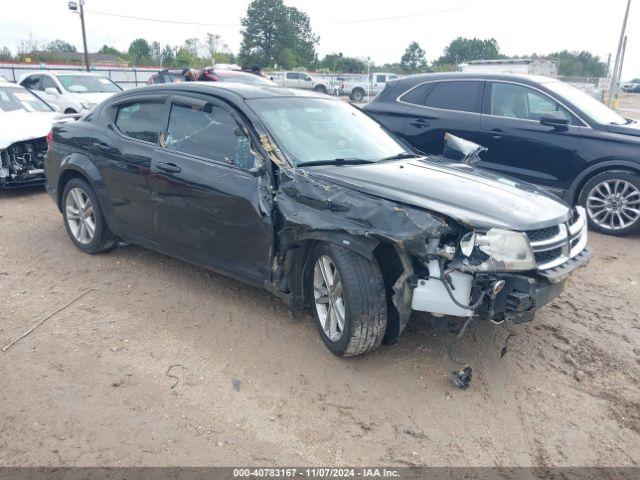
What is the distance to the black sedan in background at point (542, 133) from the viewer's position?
253 inches

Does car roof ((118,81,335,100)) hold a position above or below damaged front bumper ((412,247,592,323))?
above

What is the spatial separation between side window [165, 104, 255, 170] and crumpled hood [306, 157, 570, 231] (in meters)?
0.62

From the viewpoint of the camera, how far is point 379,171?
386 cm

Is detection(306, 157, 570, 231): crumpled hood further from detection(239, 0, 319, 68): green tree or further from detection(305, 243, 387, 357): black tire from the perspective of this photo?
detection(239, 0, 319, 68): green tree

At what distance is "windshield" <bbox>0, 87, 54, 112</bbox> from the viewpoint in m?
8.82

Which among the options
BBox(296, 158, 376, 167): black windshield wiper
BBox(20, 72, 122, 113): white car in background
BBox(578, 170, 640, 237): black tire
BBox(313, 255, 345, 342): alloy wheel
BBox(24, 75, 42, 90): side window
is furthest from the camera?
BBox(24, 75, 42, 90): side window

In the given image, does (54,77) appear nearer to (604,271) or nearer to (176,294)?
(176,294)

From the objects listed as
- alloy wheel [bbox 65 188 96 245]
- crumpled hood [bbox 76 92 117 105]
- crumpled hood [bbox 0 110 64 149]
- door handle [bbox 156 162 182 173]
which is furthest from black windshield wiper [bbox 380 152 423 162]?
crumpled hood [bbox 76 92 117 105]

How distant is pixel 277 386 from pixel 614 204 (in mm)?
5005

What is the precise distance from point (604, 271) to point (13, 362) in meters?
5.12

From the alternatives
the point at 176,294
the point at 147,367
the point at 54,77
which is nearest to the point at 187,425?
the point at 147,367

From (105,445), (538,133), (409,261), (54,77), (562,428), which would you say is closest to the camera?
(105,445)

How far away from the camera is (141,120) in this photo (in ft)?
15.9

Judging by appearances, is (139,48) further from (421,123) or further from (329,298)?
(329,298)
